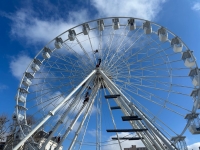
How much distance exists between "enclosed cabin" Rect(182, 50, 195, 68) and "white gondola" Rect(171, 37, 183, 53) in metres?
0.57

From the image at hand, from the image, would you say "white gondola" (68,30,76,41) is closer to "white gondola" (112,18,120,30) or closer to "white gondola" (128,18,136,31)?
"white gondola" (112,18,120,30)

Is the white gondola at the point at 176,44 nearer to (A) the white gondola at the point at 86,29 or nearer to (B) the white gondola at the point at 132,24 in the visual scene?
(B) the white gondola at the point at 132,24

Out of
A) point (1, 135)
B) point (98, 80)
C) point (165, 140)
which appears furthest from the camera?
point (1, 135)

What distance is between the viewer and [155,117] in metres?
14.5

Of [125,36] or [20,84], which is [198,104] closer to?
[125,36]

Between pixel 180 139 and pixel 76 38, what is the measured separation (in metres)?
12.0

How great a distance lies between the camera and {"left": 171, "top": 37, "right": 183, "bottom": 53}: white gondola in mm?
16312

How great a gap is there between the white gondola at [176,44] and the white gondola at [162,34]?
69 centimetres

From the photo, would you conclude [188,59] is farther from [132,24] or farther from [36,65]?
[36,65]

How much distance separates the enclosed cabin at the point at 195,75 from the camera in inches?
591

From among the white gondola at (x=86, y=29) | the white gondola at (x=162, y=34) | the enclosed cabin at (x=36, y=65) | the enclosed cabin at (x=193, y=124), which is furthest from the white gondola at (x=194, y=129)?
the enclosed cabin at (x=36, y=65)

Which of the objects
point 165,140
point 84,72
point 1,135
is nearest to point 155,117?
point 165,140

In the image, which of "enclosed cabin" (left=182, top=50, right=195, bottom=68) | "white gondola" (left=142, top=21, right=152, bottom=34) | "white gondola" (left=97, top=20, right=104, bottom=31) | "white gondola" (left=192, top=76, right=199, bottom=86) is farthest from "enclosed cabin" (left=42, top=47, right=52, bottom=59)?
"white gondola" (left=192, top=76, right=199, bottom=86)

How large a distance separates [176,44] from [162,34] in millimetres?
1470
